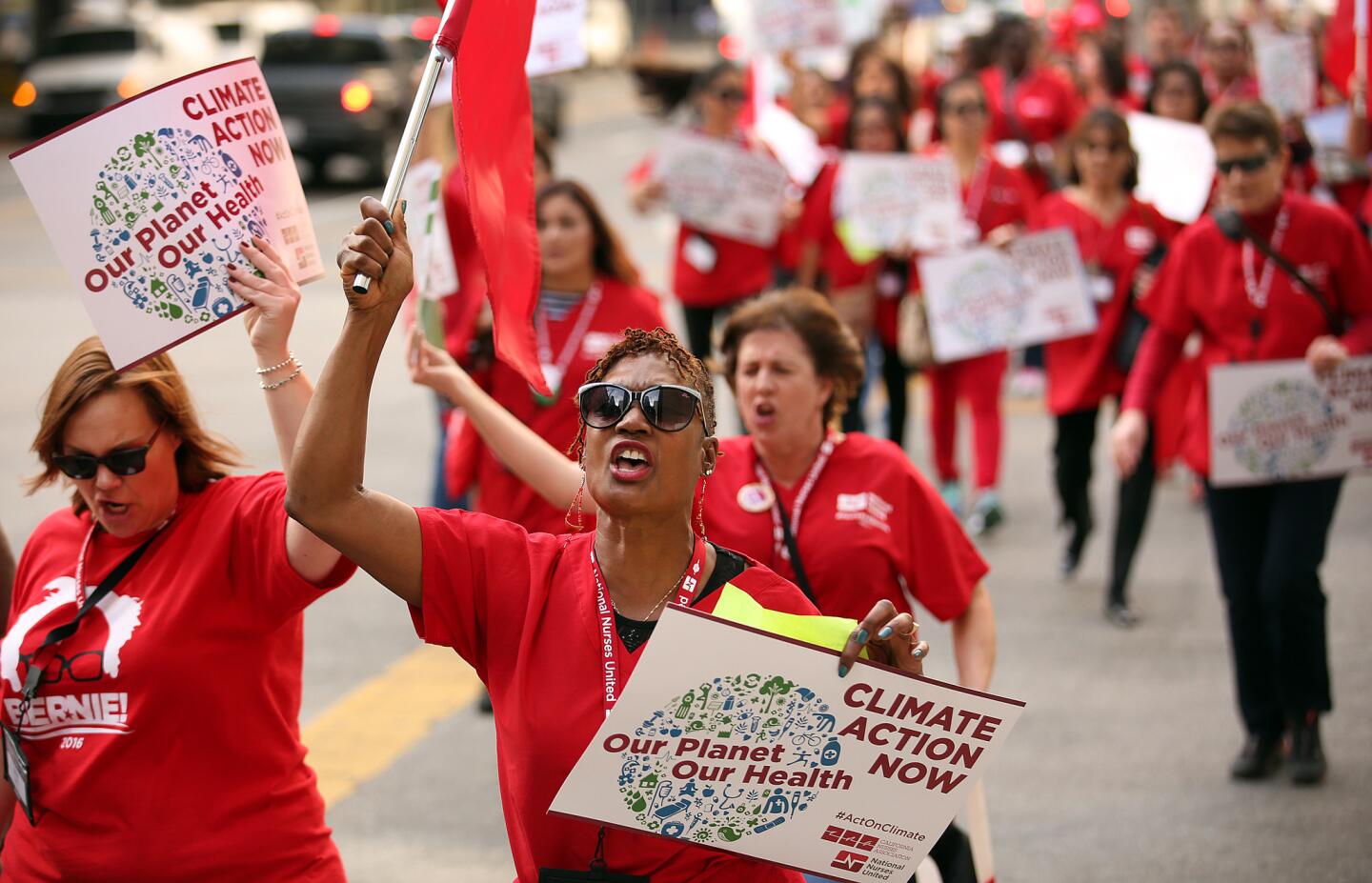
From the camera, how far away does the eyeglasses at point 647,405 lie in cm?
289

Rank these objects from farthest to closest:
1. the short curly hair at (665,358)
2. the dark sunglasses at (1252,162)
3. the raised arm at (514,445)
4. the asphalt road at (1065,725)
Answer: the dark sunglasses at (1252,162) < the asphalt road at (1065,725) < the raised arm at (514,445) < the short curly hair at (665,358)

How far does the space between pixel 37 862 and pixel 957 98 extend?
703cm

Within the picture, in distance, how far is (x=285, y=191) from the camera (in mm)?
3539

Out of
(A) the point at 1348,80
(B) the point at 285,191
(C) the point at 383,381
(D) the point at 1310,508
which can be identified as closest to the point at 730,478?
(B) the point at 285,191

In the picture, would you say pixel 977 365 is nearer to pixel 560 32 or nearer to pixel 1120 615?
pixel 1120 615

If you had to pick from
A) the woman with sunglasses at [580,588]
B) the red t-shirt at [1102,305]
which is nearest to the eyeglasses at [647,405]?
the woman with sunglasses at [580,588]

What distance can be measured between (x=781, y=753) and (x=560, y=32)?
4.43m

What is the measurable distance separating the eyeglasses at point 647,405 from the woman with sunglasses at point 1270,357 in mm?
3156

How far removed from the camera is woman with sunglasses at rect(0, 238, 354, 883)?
10.8ft

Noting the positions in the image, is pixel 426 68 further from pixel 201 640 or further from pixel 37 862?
pixel 37 862

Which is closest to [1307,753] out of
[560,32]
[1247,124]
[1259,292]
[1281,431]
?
[1281,431]

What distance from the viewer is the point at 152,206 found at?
333 centimetres

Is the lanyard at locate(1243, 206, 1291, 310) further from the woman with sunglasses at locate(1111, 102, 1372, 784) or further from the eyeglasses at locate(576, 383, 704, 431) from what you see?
the eyeglasses at locate(576, 383, 704, 431)

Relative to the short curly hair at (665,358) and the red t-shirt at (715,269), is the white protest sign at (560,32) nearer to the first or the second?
the red t-shirt at (715,269)
